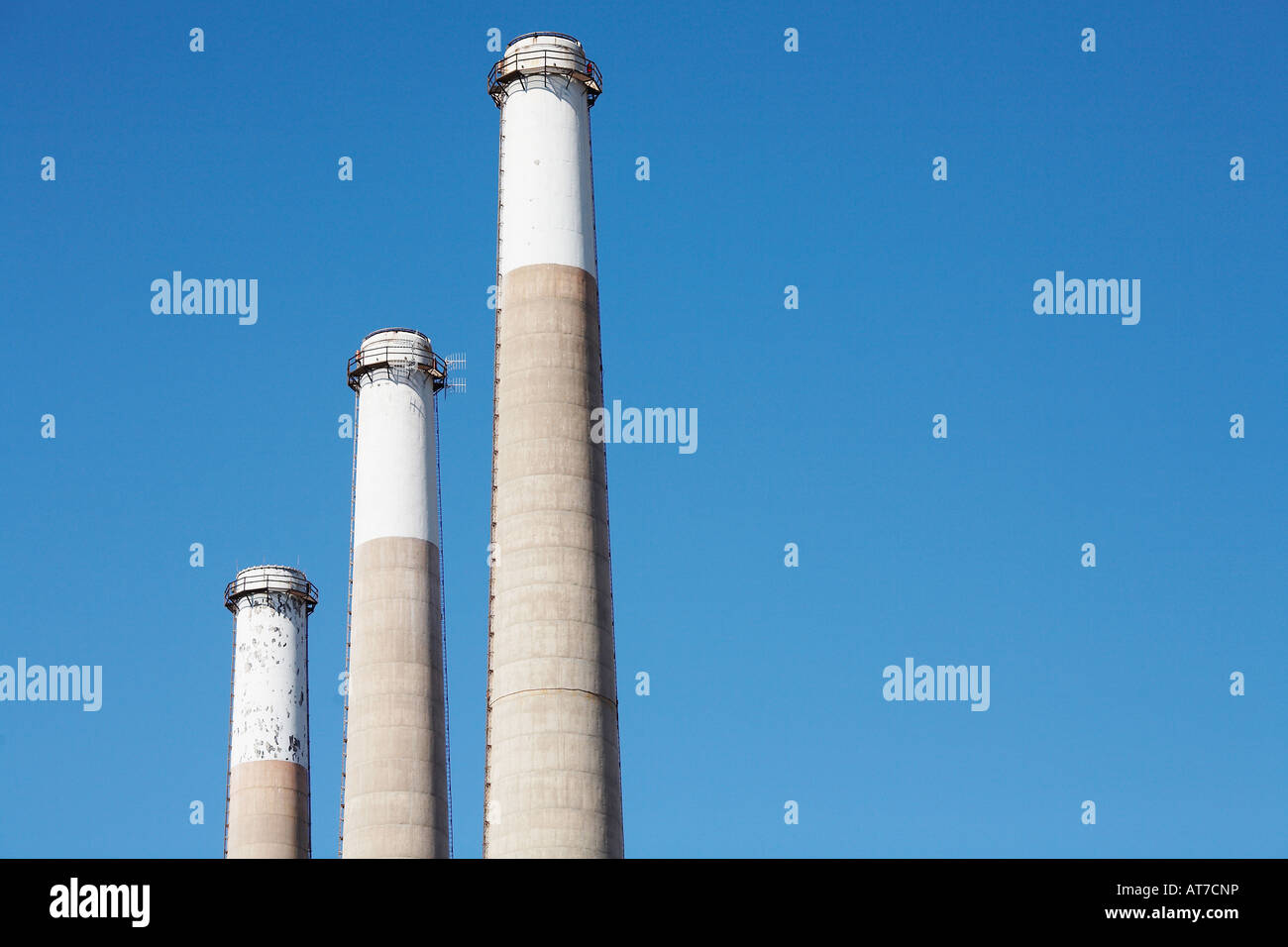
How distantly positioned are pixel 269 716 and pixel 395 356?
1195 cm

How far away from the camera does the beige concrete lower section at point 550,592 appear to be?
36.3m

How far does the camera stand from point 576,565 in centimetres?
3791

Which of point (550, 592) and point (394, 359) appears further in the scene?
point (394, 359)

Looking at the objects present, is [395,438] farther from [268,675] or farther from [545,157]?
[545,157]

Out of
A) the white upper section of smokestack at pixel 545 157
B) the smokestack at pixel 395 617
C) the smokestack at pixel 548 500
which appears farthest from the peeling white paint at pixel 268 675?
the white upper section of smokestack at pixel 545 157

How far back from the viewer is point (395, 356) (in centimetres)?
5356

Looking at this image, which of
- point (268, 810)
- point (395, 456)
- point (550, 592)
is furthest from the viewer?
point (268, 810)

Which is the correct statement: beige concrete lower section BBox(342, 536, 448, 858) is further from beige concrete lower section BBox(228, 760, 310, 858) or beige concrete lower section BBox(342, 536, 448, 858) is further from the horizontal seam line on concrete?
the horizontal seam line on concrete

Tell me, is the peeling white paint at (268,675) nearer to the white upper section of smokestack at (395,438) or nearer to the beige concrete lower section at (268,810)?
the beige concrete lower section at (268,810)

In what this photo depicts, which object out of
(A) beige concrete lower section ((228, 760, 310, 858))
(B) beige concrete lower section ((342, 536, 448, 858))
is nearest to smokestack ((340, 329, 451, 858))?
(B) beige concrete lower section ((342, 536, 448, 858))

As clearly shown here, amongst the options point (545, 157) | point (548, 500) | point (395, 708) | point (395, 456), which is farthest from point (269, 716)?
point (545, 157)

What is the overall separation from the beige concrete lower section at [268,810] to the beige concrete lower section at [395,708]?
504 centimetres
